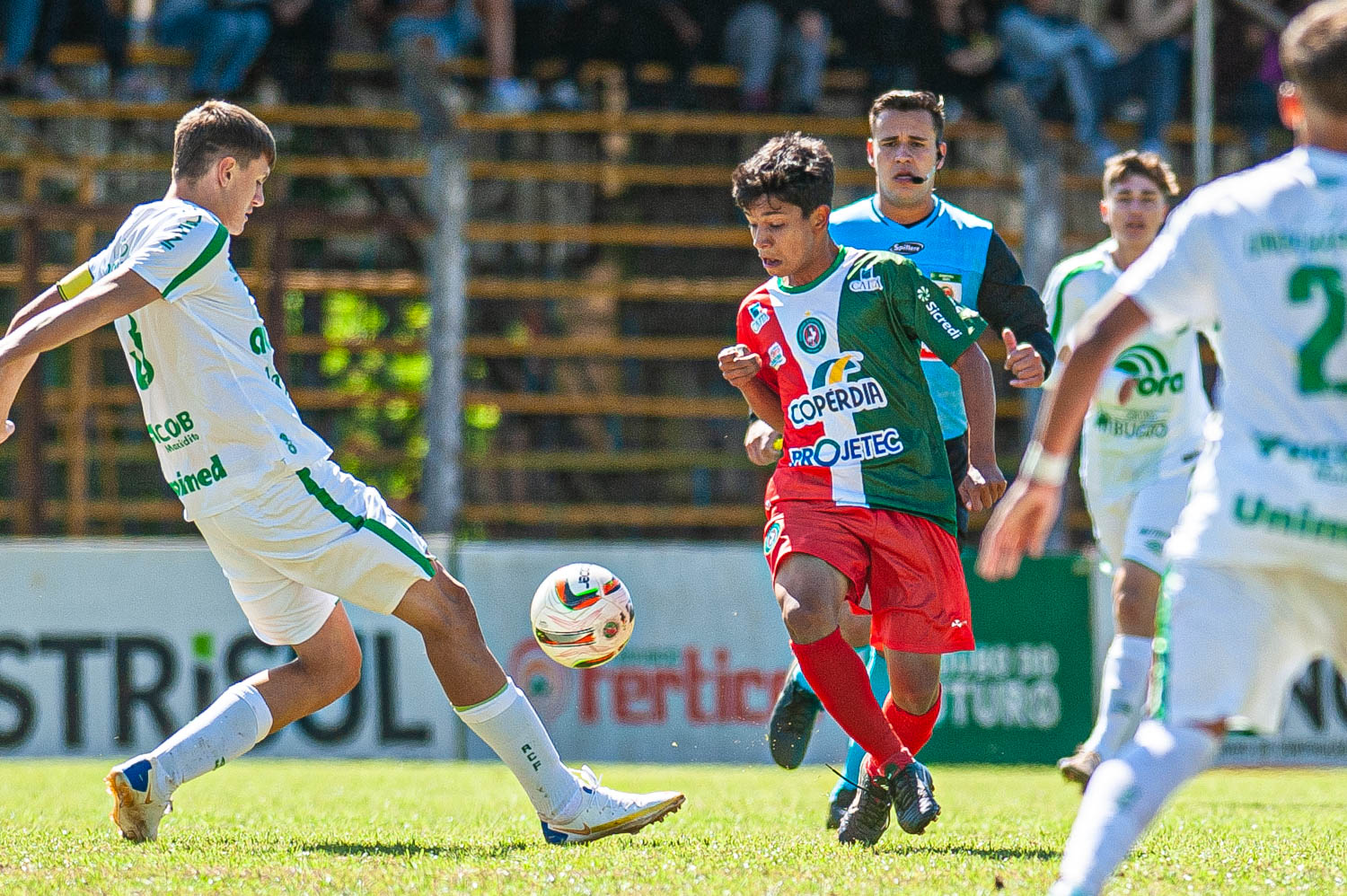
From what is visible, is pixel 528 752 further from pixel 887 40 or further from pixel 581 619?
pixel 887 40

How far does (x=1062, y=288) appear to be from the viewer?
7.60 m

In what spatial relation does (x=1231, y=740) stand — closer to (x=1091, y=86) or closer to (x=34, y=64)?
(x=1091, y=86)

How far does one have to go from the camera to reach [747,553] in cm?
1114

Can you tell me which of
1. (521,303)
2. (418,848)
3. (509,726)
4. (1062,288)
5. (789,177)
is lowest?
(418,848)

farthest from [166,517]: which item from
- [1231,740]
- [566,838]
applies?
[566,838]

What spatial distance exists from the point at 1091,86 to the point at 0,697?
32.5 ft

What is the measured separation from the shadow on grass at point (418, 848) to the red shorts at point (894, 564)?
1.20 meters

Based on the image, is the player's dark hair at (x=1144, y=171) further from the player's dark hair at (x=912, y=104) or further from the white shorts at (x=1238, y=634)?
the white shorts at (x=1238, y=634)

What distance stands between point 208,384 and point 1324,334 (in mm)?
3095

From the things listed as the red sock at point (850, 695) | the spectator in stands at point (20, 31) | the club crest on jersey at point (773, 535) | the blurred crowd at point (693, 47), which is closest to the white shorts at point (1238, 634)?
the red sock at point (850, 695)

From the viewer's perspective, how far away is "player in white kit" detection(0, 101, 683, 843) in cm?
497

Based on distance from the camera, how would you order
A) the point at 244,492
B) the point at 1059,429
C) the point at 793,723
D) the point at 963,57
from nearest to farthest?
the point at 1059,429, the point at 244,492, the point at 793,723, the point at 963,57

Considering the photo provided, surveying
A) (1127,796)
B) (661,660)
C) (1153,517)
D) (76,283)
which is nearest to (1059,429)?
(1127,796)

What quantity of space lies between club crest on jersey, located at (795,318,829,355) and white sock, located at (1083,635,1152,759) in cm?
234
